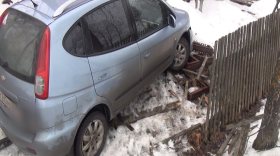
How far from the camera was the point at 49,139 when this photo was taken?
4277 millimetres

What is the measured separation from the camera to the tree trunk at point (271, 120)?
16.2ft

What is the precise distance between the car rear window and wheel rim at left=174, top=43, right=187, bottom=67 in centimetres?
297

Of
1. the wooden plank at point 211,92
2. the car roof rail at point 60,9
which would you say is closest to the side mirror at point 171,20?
the wooden plank at point 211,92

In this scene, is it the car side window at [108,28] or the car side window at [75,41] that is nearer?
the car side window at [75,41]

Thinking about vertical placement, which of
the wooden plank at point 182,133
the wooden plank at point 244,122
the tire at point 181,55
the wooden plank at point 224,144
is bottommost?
the wooden plank at point 224,144

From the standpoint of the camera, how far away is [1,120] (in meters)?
4.77

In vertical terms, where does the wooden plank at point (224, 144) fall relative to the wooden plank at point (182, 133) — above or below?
below

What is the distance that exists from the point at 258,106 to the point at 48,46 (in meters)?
3.71

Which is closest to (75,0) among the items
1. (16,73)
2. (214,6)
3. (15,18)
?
(15,18)

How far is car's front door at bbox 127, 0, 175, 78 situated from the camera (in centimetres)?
545

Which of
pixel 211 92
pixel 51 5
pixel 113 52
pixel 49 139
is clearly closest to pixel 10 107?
pixel 49 139

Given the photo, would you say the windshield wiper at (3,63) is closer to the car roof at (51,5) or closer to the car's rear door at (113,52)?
the car roof at (51,5)

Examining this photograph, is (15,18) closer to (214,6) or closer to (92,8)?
(92,8)

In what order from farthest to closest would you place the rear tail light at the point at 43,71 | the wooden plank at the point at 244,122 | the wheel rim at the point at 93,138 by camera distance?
the wooden plank at the point at 244,122 < the wheel rim at the point at 93,138 < the rear tail light at the point at 43,71
